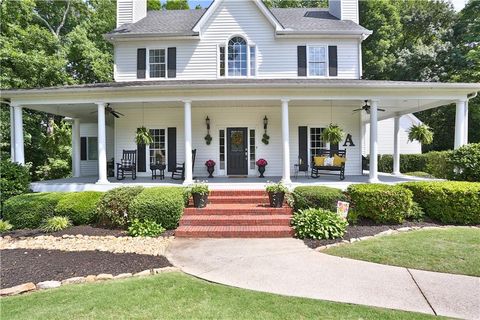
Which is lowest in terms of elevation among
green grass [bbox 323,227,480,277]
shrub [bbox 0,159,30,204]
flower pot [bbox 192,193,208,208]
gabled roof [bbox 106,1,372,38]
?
green grass [bbox 323,227,480,277]

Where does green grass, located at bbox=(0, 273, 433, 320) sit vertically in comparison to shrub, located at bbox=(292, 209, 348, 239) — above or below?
below

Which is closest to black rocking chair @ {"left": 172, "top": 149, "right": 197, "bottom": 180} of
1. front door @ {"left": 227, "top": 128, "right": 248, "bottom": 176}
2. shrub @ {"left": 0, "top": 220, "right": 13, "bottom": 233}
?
front door @ {"left": 227, "top": 128, "right": 248, "bottom": 176}

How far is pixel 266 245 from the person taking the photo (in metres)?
5.99

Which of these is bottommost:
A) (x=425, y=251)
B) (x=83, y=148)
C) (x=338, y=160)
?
(x=425, y=251)

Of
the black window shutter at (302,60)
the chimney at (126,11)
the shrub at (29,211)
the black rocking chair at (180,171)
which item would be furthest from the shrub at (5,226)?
the black window shutter at (302,60)

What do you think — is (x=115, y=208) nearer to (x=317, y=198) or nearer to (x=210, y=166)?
(x=317, y=198)

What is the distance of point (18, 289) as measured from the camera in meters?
4.16

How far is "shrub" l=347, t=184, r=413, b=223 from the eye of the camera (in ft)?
23.2

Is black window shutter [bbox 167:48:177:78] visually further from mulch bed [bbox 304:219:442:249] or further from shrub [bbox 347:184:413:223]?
mulch bed [bbox 304:219:442:249]

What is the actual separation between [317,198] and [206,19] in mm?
9268

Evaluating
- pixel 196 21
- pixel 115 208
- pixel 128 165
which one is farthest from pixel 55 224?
pixel 196 21

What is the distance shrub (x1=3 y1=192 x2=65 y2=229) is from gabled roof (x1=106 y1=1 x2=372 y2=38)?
810cm

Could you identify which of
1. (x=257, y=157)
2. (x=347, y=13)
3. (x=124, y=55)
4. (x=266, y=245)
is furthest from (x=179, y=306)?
(x=347, y=13)

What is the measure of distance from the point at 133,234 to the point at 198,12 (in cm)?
1262
